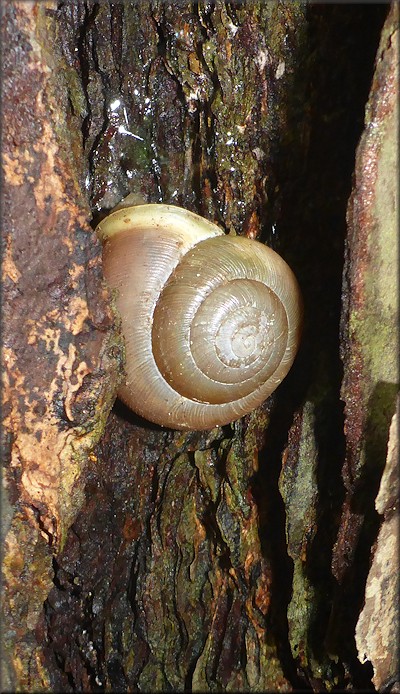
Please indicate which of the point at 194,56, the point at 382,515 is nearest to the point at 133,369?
the point at 382,515

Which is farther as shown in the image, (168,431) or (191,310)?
(168,431)

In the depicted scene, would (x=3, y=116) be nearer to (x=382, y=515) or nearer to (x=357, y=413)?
(x=357, y=413)

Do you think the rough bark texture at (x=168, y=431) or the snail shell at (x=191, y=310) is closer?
the rough bark texture at (x=168, y=431)

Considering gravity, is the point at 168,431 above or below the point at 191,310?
below

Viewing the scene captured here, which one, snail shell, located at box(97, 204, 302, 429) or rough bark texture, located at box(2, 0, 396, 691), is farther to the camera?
snail shell, located at box(97, 204, 302, 429)
